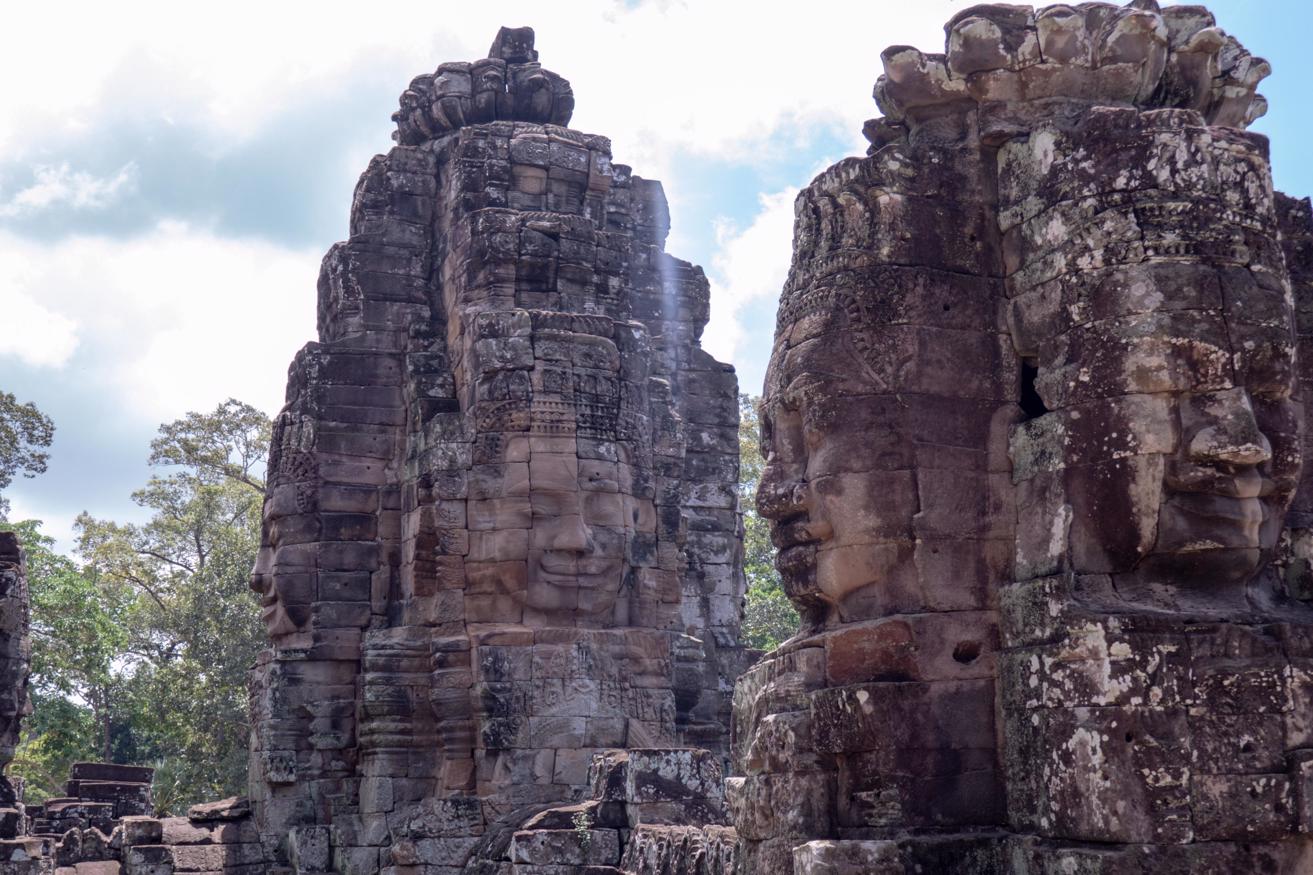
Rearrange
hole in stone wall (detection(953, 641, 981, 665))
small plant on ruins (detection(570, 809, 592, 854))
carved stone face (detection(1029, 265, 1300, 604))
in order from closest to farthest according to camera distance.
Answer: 1. carved stone face (detection(1029, 265, 1300, 604))
2. hole in stone wall (detection(953, 641, 981, 665))
3. small plant on ruins (detection(570, 809, 592, 854))

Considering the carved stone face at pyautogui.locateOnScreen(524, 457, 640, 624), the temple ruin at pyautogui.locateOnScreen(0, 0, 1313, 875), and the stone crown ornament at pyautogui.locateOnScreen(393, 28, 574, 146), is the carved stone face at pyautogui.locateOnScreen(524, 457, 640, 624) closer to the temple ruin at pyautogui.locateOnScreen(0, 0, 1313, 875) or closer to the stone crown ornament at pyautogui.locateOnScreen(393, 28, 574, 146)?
the temple ruin at pyautogui.locateOnScreen(0, 0, 1313, 875)

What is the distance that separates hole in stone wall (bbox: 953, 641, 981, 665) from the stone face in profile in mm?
13

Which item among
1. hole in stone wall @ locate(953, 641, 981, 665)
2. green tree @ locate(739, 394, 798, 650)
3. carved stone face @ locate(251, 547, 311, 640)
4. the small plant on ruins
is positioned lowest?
the small plant on ruins

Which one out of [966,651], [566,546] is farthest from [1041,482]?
[566,546]

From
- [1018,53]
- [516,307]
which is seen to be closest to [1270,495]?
[1018,53]

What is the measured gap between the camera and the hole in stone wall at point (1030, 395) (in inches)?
274

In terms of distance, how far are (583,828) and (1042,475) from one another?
512cm

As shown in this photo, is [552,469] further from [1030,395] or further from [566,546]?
[1030,395]

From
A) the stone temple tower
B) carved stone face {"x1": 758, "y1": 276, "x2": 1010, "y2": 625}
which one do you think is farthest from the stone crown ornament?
carved stone face {"x1": 758, "y1": 276, "x2": 1010, "y2": 625}

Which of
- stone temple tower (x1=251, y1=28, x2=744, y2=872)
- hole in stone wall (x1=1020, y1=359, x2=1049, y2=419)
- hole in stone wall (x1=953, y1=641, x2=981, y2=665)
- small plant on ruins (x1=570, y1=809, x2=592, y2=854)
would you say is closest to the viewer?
hole in stone wall (x1=953, y1=641, x2=981, y2=665)

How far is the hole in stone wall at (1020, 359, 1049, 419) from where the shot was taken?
696cm

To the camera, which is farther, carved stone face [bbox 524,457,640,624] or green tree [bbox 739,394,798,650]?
green tree [bbox 739,394,798,650]

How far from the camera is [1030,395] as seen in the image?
698cm

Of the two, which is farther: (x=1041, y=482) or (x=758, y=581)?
(x=758, y=581)
